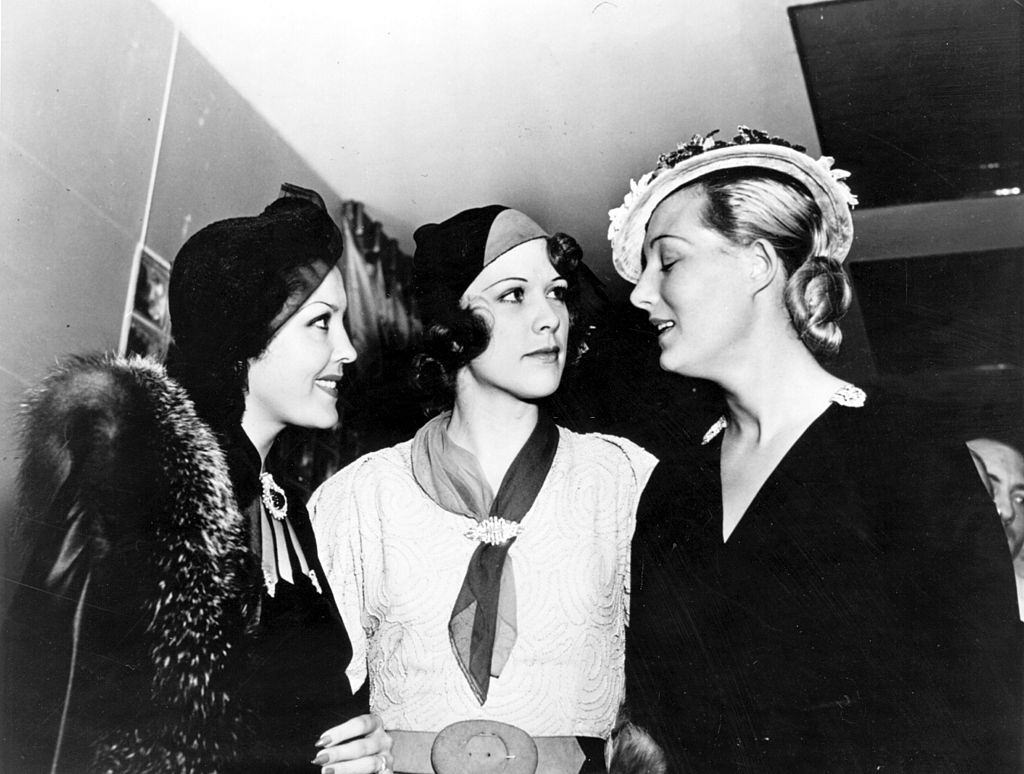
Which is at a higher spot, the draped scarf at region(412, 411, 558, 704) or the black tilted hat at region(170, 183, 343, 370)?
the black tilted hat at region(170, 183, 343, 370)

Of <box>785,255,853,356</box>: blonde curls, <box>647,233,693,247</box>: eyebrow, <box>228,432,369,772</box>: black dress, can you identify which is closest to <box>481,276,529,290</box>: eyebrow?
<box>647,233,693,247</box>: eyebrow

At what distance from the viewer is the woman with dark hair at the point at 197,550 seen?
86.5 inches

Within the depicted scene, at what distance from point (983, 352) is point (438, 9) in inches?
57.5

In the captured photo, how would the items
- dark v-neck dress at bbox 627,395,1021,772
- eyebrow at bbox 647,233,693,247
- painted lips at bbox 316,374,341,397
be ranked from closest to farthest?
dark v-neck dress at bbox 627,395,1021,772
eyebrow at bbox 647,233,693,247
painted lips at bbox 316,374,341,397

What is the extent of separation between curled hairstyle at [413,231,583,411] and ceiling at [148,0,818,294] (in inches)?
2.3

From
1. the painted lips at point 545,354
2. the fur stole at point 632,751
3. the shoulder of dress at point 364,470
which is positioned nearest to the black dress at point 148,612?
the shoulder of dress at point 364,470

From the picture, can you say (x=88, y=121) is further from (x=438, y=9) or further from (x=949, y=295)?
(x=949, y=295)

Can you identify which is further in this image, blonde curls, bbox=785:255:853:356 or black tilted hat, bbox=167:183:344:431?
black tilted hat, bbox=167:183:344:431

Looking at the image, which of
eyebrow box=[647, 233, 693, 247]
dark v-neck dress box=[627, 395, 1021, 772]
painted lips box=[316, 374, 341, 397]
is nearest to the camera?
dark v-neck dress box=[627, 395, 1021, 772]

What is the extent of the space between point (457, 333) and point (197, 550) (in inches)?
29.1

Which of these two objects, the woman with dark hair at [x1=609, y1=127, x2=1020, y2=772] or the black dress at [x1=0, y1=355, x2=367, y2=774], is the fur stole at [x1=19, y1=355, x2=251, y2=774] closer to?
the black dress at [x1=0, y1=355, x2=367, y2=774]

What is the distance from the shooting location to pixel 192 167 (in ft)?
8.09

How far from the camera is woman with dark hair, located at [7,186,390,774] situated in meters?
2.20

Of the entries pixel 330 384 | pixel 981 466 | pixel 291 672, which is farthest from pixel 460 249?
pixel 981 466
